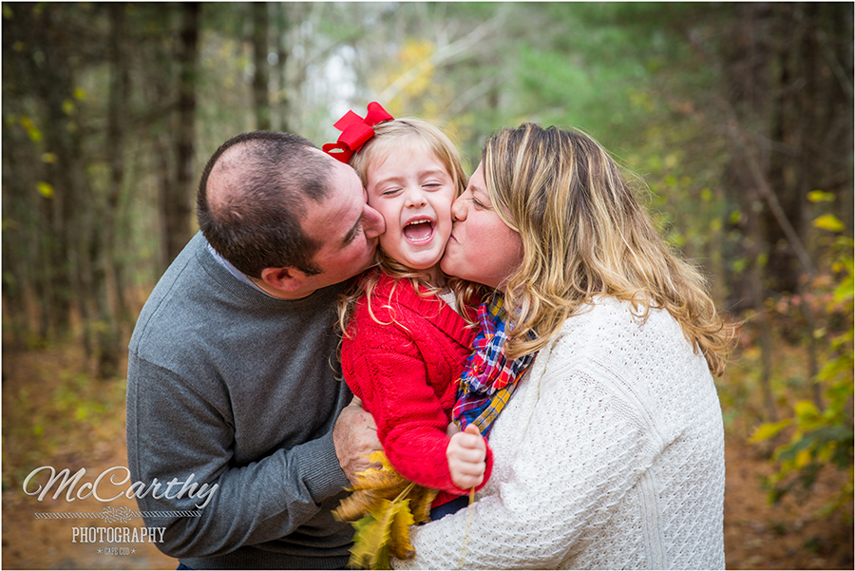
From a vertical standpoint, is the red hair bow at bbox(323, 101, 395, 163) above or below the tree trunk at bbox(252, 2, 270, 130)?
below

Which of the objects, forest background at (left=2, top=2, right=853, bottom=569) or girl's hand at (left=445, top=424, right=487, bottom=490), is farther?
forest background at (left=2, top=2, right=853, bottom=569)

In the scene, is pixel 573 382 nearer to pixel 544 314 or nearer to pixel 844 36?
pixel 544 314

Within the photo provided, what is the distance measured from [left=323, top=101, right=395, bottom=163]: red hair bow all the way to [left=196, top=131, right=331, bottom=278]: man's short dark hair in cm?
36

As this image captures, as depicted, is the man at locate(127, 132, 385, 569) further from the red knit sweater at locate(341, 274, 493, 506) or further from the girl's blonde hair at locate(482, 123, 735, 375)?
the girl's blonde hair at locate(482, 123, 735, 375)

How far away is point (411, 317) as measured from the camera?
6.34 ft

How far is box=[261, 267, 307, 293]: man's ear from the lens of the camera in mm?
1828

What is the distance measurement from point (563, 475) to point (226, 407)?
1104 millimetres

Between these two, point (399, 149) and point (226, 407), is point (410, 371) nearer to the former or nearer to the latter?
point (226, 407)

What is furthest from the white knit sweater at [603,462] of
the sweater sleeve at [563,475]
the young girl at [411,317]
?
the young girl at [411,317]

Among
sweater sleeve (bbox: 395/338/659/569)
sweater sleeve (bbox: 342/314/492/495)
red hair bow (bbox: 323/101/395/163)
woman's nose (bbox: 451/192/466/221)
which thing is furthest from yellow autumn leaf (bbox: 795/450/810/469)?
Result: red hair bow (bbox: 323/101/395/163)

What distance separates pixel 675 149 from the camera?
7.56m

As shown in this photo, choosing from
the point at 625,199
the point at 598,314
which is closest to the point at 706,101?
the point at 625,199

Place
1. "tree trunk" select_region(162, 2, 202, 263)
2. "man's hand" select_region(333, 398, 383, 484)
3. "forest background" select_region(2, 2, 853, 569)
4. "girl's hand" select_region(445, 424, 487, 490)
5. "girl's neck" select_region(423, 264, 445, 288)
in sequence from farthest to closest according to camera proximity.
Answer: "tree trunk" select_region(162, 2, 202, 263) → "forest background" select_region(2, 2, 853, 569) → "girl's neck" select_region(423, 264, 445, 288) → "man's hand" select_region(333, 398, 383, 484) → "girl's hand" select_region(445, 424, 487, 490)

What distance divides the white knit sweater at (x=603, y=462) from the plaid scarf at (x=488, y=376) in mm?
55
